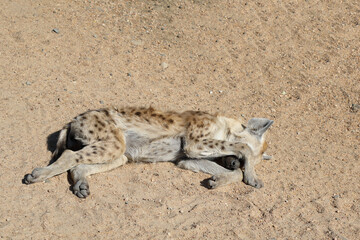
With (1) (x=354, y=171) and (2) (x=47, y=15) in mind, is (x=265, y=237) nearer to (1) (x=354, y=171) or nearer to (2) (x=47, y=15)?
(1) (x=354, y=171)

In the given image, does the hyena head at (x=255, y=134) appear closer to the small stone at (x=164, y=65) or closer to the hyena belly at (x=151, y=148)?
the hyena belly at (x=151, y=148)

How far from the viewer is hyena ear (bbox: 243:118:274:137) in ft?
16.3

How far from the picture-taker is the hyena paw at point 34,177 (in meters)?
4.09

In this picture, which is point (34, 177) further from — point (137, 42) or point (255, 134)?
point (137, 42)

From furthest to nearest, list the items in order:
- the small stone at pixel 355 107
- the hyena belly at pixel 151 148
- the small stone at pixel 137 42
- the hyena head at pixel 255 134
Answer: the small stone at pixel 137 42 < the small stone at pixel 355 107 < the hyena head at pixel 255 134 < the hyena belly at pixel 151 148

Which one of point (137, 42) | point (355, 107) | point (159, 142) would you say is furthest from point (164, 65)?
point (355, 107)

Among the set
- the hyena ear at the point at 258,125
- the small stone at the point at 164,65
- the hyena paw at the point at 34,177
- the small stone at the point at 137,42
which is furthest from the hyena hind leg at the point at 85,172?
the small stone at the point at 137,42

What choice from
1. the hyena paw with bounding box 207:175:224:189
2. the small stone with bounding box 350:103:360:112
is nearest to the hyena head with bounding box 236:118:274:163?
the hyena paw with bounding box 207:175:224:189

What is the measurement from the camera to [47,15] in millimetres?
6863

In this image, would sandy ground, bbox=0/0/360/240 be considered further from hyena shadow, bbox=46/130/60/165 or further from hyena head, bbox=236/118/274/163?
hyena head, bbox=236/118/274/163

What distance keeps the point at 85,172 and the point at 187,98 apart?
1880 mm

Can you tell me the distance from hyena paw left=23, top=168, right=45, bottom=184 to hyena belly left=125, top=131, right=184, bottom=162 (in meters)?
0.90

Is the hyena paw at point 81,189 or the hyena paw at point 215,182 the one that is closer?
the hyena paw at point 81,189

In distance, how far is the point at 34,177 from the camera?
4094mm
